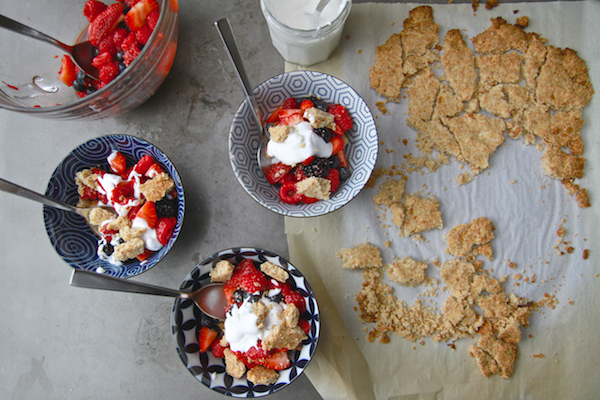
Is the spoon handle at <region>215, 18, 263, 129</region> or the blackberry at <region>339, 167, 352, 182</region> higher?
the spoon handle at <region>215, 18, 263, 129</region>

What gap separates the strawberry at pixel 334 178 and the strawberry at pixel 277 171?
13 cm

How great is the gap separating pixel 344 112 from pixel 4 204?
4.38 ft

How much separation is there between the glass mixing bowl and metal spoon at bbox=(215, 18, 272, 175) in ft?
1.08

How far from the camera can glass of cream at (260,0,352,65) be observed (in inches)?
47.4

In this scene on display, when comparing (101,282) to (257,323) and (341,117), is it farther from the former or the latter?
(341,117)

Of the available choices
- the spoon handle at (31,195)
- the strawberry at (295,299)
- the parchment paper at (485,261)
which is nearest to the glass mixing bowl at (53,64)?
the spoon handle at (31,195)

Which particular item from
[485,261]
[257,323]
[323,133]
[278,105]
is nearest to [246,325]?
[257,323]

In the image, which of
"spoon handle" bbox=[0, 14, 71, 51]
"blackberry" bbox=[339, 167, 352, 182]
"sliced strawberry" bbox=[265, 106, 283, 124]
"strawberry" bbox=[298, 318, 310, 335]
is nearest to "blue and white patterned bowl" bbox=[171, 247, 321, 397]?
"strawberry" bbox=[298, 318, 310, 335]

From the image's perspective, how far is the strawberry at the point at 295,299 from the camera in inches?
46.7

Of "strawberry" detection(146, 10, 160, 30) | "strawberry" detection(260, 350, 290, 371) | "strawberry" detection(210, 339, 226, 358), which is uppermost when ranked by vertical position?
"strawberry" detection(146, 10, 160, 30)

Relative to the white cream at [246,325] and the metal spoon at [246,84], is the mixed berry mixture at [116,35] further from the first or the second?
the white cream at [246,325]

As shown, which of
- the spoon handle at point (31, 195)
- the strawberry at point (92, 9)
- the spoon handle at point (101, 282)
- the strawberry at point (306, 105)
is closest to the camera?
the spoon handle at point (101, 282)

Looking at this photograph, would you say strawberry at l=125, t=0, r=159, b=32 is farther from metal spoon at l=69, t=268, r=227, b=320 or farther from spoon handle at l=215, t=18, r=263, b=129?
metal spoon at l=69, t=268, r=227, b=320

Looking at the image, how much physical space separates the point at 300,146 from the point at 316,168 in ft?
0.28
